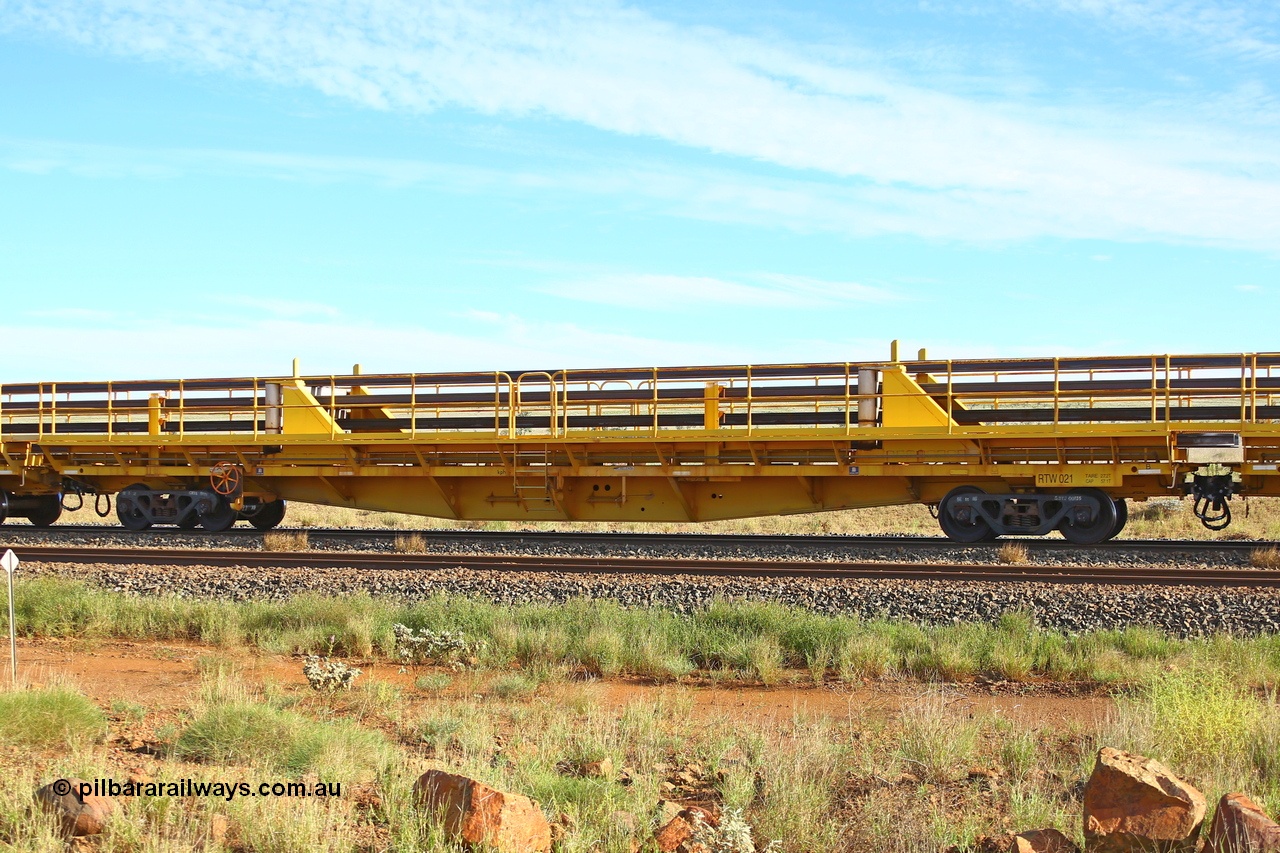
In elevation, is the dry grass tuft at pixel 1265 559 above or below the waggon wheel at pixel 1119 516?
below

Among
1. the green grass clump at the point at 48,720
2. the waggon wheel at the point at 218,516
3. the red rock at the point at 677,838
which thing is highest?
the waggon wheel at the point at 218,516

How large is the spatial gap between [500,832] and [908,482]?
13.2 meters

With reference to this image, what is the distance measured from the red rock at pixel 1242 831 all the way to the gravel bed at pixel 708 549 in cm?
1006

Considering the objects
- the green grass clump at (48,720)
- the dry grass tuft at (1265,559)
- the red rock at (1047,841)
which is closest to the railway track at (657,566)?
the dry grass tuft at (1265,559)

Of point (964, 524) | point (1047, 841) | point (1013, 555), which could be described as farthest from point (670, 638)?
point (964, 524)

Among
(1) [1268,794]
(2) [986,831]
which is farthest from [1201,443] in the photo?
(2) [986,831]

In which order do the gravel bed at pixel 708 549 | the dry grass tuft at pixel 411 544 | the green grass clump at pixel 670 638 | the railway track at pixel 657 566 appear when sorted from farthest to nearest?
the dry grass tuft at pixel 411 544 < the gravel bed at pixel 708 549 < the railway track at pixel 657 566 < the green grass clump at pixel 670 638

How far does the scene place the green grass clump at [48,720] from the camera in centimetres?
674

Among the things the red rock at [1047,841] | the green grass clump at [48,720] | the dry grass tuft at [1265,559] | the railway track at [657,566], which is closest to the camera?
the red rock at [1047,841]

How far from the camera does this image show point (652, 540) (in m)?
17.8

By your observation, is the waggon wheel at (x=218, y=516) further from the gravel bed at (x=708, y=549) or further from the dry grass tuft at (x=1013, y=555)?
the dry grass tuft at (x=1013, y=555)

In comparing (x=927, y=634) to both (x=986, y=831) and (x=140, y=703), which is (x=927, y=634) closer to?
(x=986, y=831)

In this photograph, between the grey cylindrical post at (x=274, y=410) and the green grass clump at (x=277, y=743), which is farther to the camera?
the grey cylindrical post at (x=274, y=410)

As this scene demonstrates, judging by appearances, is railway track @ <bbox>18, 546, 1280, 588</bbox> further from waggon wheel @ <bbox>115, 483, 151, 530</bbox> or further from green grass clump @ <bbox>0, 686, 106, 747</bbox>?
green grass clump @ <bbox>0, 686, 106, 747</bbox>
